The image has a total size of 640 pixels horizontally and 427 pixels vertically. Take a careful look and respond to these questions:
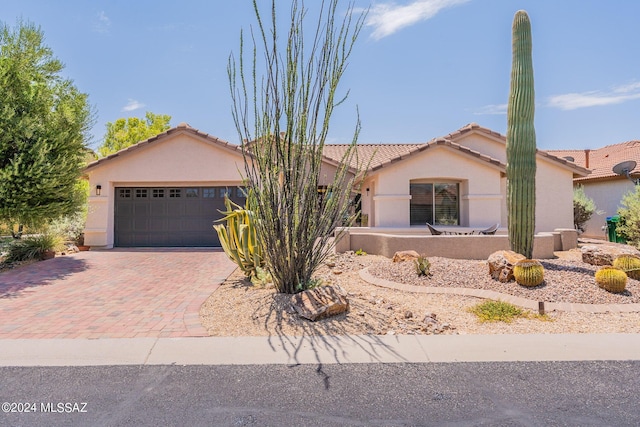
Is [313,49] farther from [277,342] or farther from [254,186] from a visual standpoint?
[277,342]

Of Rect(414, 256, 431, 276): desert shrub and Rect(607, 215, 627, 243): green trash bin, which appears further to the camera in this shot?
Rect(607, 215, 627, 243): green trash bin

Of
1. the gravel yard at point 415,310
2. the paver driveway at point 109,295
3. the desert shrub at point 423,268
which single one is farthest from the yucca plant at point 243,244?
the desert shrub at point 423,268

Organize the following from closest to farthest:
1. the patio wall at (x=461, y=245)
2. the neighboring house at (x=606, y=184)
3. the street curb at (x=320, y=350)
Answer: the street curb at (x=320, y=350) → the patio wall at (x=461, y=245) → the neighboring house at (x=606, y=184)

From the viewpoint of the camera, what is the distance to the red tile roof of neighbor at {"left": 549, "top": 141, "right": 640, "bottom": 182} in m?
22.5

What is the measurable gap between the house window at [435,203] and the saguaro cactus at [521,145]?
6060mm

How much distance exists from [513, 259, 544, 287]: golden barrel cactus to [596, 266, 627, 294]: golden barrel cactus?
101 centimetres

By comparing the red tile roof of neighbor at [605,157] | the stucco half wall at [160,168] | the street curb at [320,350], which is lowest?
the street curb at [320,350]

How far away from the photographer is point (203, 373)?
12.9ft

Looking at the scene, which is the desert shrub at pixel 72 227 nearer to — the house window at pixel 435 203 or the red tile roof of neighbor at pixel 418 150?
the red tile roof of neighbor at pixel 418 150

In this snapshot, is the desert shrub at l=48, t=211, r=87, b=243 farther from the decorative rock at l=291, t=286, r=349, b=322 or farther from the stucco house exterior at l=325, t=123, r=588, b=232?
the decorative rock at l=291, t=286, r=349, b=322

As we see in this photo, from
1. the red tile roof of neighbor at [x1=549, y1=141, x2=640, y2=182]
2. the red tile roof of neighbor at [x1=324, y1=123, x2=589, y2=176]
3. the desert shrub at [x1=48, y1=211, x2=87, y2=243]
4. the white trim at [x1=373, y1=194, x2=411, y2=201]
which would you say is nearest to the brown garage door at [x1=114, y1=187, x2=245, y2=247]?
the desert shrub at [x1=48, y1=211, x2=87, y2=243]

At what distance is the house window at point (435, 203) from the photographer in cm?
1521

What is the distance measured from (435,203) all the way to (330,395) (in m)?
12.9

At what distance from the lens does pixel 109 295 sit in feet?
24.6
